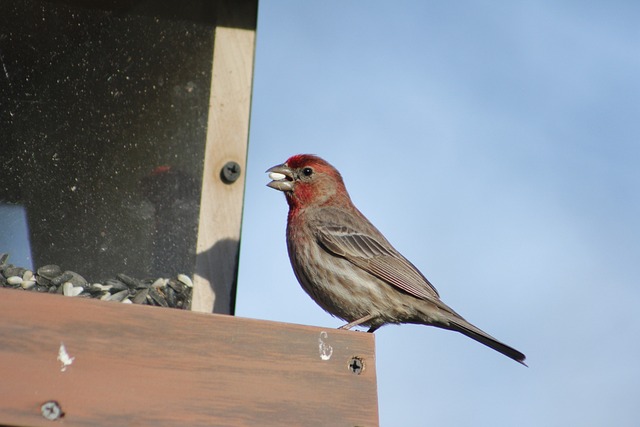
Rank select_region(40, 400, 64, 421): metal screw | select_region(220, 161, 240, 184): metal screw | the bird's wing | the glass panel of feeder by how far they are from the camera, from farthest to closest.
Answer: the bird's wing
select_region(220, 161, 240, 184): metal screw
the glass panel of feeder
select_region(40, 400, 64, 421): metal screw

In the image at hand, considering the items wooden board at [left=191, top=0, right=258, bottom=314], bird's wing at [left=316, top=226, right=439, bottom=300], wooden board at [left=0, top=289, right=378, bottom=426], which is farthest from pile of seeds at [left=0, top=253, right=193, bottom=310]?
wooden board at [left=0, top=289, right=378, bottom=426]

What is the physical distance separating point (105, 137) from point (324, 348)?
1830 mm

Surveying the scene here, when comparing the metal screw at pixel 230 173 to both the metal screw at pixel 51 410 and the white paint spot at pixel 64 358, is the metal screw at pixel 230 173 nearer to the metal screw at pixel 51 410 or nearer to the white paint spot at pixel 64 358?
the white paint spot at pixel 64 358

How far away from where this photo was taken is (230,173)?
17.9 feet

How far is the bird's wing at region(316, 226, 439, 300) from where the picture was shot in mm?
5652

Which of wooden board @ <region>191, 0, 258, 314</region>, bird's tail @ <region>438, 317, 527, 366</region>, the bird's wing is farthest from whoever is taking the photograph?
the bird's wing

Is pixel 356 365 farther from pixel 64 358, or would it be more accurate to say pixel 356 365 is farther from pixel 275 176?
pixel 275 176

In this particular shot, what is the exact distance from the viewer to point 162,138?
17.4ft

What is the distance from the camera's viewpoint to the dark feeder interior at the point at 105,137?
4754 mm

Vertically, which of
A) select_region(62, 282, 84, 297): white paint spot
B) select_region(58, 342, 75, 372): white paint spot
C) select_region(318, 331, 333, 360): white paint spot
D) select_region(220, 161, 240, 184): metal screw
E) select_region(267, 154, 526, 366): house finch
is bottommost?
select_region(58, 342, 75, 372): white paint spot

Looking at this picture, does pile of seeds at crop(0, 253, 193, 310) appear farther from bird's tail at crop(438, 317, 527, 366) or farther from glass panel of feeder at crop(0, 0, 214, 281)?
bird's tail at crop(438, 317, 527, 366)

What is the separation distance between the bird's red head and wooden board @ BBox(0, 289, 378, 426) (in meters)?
2.45

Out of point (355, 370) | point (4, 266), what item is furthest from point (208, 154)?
point (355, 370)

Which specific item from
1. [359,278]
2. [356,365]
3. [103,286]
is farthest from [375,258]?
[356,365]
